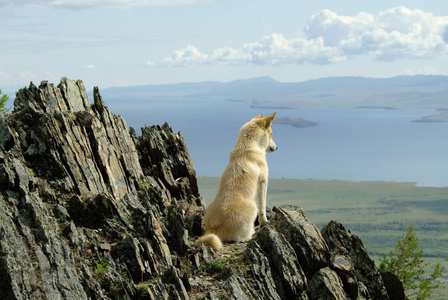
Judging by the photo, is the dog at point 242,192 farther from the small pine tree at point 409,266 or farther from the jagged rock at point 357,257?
the small pine tree at point 409,266

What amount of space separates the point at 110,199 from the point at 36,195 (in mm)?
2379

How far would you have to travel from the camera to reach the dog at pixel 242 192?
19844mm

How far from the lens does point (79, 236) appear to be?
16625mm

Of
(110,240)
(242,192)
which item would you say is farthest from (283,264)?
(110,240)

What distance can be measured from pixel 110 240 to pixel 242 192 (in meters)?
5.57

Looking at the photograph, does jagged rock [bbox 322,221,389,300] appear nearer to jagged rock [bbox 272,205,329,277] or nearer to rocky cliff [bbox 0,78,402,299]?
rocky cliff [bbox 0,78,402,299]

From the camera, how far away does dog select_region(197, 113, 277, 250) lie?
19844 mm

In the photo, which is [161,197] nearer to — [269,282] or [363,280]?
[269,282]

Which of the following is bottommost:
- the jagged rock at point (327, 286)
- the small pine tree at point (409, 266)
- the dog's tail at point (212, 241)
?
the small pine tree at point (409, 266)

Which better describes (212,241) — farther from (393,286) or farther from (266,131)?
(393,286)

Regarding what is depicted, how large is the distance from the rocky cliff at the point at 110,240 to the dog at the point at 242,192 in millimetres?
597

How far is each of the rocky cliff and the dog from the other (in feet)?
1.96

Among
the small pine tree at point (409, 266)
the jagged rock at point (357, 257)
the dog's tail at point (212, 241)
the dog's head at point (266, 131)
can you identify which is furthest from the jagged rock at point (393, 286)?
the small pine tree at point (409, 266)

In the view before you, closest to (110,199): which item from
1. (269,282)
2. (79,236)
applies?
(79,236)
